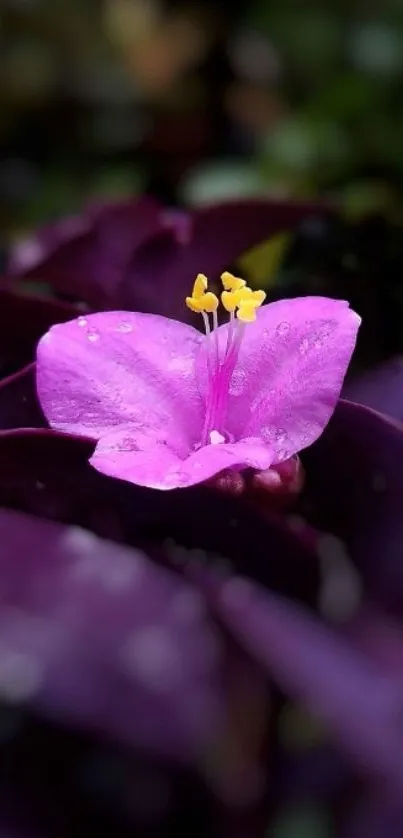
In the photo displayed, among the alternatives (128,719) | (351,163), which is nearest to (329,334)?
(128,719)

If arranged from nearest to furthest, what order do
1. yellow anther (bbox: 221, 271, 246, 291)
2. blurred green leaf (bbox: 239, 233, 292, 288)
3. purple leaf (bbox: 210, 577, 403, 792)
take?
purple leaf (bbox: 210, 577, 403, 792)
yellow anther (bbox: 221, 271, 246, 291)
blurred green leaf (bbox: 239, 233, 292, 288)

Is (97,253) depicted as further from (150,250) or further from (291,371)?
(291,371)

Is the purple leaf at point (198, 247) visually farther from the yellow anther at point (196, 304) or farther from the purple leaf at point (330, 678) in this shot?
the purple leaf at point (330, 678)

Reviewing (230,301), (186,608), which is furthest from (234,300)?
(186,608)

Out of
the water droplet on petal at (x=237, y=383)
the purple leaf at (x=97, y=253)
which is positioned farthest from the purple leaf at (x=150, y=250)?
the water droplet on petal at (x=237, y=383)

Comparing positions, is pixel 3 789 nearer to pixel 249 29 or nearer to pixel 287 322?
A: pixel 287 322

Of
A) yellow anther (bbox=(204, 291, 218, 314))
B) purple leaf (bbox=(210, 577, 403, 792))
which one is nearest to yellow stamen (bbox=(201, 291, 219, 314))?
yellow anther (bbox=(204, 291, 218, 314))

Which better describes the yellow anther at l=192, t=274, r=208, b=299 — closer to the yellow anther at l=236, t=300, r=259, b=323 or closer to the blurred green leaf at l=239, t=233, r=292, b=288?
the yellow anther at l=236, t=300, r=259, b=323

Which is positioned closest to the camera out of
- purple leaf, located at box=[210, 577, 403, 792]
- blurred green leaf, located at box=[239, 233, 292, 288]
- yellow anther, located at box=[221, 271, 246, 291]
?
purple leaf, located at box=[210, 577, 403, 792]

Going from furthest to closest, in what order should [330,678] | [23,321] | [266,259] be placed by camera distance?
1. [266,259]
2. [23,321]
3. [330,678]
